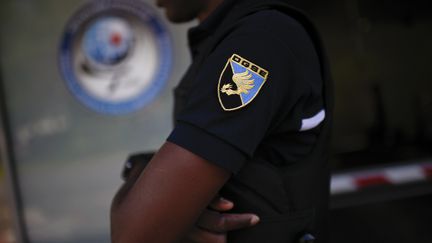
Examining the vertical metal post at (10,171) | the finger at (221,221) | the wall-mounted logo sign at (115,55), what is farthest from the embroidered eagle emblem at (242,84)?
the vertical metal post at (10,171)

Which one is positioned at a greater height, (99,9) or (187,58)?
(99,9)

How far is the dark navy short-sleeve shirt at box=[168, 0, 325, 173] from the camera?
766 millimetres

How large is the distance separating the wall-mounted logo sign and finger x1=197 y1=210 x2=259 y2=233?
172cm

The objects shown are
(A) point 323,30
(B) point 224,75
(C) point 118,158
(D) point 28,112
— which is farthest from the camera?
(A) point 323,30

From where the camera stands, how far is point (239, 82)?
78 centimetres

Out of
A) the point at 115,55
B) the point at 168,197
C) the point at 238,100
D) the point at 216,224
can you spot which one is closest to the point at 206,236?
the point at 216,224

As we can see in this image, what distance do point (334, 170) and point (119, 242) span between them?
6.40 ft

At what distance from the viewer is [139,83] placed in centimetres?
251

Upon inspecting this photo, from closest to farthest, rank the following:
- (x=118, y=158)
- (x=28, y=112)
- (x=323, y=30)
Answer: (x=28, y=112) < (x=118, y=158) < (x=323, y=30)

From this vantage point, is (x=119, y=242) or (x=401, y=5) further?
(x=401, y=5)

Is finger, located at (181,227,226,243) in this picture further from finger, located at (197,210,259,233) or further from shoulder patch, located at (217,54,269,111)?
shoulder patch, located at (217,54,269,111)

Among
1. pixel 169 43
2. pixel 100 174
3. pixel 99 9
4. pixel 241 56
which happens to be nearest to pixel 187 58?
pixel 169 43

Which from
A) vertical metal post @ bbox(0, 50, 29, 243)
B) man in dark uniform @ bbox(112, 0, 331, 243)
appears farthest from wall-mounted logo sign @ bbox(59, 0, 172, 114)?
man in dark uniform @ bbox(112, 0, 331, 243)

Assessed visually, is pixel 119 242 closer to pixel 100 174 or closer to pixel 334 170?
pixel 100 174
